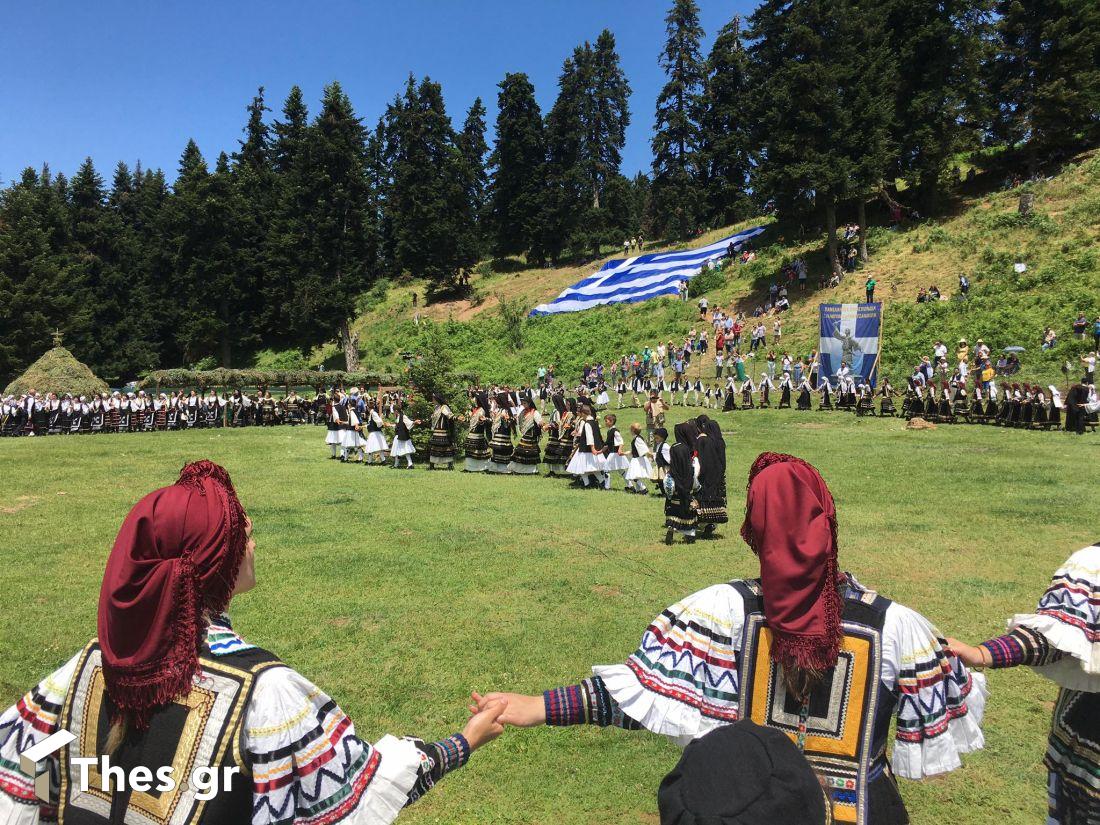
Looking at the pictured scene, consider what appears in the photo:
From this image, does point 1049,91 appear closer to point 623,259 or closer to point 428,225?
point 623,259

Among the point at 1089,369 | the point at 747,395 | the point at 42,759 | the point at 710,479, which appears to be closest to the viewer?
the point at 42,759

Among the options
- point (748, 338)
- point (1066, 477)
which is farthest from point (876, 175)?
point (1066, 477)

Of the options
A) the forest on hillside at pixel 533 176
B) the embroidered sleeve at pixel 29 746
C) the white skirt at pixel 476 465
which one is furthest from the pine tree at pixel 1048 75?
the embroidered sleeve at pixel 29 746

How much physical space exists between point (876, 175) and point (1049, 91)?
1093 cm

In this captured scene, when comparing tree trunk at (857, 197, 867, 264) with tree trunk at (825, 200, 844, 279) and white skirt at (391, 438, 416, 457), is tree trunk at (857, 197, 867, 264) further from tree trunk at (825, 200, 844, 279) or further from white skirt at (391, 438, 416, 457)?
white skirt at (391, 438, 416, 457)

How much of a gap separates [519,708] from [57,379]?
37.0m

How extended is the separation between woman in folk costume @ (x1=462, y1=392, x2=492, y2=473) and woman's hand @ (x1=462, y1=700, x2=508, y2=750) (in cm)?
1451

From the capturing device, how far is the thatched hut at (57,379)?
104 feet

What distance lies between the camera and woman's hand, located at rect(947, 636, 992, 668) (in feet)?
8.20

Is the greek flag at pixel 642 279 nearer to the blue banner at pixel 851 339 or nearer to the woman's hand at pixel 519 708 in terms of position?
the blue banner at pixel 851 339

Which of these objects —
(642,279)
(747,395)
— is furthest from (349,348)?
(747,395)

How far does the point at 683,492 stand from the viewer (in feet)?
31.5

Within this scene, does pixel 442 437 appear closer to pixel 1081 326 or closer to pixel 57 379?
pixel 1081 326

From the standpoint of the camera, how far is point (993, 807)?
4098mm
